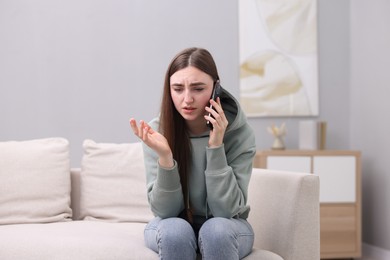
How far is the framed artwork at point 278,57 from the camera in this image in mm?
4941

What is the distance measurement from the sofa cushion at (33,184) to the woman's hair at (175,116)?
0.75 m

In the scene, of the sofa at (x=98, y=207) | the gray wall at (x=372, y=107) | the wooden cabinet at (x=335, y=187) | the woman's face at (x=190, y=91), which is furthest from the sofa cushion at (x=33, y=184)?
the gray wall at (x=372, y=107)

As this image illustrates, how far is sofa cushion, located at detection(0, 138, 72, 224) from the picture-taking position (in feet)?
9.30

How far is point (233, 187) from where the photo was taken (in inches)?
86.7

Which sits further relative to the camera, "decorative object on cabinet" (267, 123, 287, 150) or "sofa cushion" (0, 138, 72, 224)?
"decorative object on cabinet" (267, 123, 287, 150)

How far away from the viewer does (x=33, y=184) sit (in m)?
2.87

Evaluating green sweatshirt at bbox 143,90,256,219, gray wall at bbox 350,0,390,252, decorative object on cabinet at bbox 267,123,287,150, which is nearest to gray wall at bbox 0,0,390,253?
gray wall at bbox 350,0,390,252

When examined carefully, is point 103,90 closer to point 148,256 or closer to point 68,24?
point 68,24

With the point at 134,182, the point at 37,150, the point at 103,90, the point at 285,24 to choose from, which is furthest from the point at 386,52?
the point at 37,150

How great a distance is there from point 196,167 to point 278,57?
280 centimetres

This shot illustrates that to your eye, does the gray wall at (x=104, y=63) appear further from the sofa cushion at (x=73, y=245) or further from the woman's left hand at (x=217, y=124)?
the woman's left hand at (x=217, y=124)

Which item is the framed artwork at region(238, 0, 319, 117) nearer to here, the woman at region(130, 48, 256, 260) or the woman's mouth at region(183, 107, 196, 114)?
the woman at region(130, 48, 256, 260)

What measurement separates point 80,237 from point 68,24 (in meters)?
2.54

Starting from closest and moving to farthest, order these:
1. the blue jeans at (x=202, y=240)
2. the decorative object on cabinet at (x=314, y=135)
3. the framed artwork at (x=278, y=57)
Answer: the blue jeans at (x=202, y=240) → the decorative object on cabinet at (x=314, y=135) → the framed artwork at (x=278, y=57)
